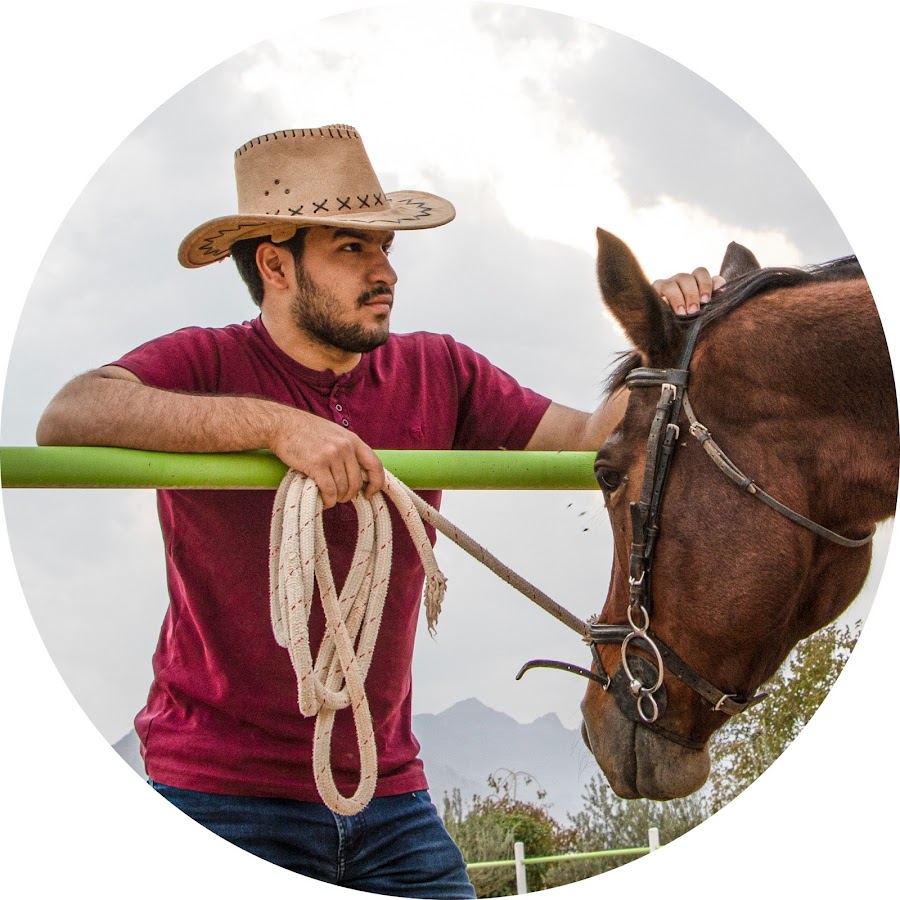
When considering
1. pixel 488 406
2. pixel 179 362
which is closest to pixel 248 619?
pixel 179 362

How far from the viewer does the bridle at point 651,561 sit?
2133mm

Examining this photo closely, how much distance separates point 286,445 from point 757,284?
100 cm

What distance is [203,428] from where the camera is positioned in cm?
215

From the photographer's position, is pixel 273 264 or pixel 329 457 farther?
pixel 273 264

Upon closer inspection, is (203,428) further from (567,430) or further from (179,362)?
(567,430)

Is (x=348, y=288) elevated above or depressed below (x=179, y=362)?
above

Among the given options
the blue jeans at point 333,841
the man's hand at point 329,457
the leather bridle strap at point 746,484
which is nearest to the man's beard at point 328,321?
the man's hand at point 329,457

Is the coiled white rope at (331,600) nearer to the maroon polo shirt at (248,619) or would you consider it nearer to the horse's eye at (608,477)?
the maroon polo shirt at (248,619)

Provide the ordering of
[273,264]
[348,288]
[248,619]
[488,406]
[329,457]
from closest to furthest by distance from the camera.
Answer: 1. [329,457]
2. [248,619]
3. [348,288]
4. [273,264]
5. [488,406]

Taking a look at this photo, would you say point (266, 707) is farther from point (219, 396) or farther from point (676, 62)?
point (676, 62)

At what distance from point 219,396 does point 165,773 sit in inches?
32.9

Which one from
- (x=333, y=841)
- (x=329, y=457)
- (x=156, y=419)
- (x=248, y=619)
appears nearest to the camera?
(x=329, y=457)

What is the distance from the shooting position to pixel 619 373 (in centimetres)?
230

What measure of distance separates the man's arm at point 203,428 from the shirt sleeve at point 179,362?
0.22 ft
